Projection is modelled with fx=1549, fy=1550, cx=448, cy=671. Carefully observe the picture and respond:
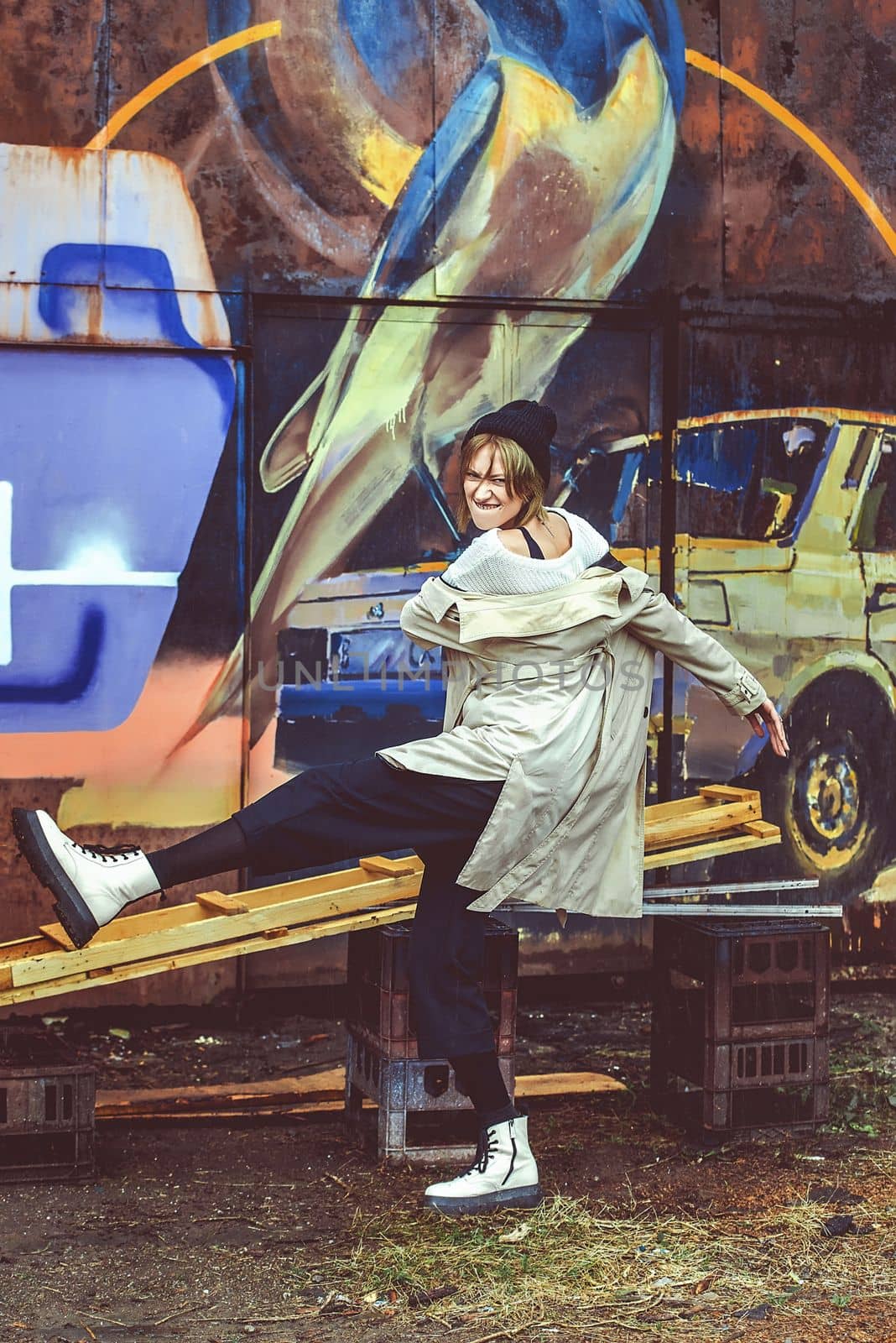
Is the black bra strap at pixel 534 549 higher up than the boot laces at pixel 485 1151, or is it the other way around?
the black bra strap at pixel 534 549

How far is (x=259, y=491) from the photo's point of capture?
21.3 ft

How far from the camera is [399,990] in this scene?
473 centimetres

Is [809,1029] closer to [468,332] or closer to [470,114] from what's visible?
[468,332]

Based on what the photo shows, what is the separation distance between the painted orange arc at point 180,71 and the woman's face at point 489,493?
111 inches

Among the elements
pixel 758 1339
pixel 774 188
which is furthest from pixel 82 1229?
pixel 774 188

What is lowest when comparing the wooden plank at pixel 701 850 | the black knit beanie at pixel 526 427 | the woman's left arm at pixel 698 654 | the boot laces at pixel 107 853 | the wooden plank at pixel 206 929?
the wooden plank at pixel 206 929

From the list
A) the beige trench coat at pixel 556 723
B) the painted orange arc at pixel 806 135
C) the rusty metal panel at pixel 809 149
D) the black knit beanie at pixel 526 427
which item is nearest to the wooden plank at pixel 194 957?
the beige trench coat at pixel 556 723

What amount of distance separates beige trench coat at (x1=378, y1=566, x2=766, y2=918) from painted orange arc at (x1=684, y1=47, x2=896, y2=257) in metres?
3.46

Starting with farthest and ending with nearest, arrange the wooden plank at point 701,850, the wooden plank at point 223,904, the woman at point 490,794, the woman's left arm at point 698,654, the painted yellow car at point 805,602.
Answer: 1. the painted yellow car at point 805,602
2. the wooden plank at point 701,850
3. the wooden plank at point 223,904
4. the woman's left arm at point 698,654
5. the woman at point 490,794

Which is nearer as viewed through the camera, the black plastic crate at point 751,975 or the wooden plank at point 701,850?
the wooden plank at point 701,850

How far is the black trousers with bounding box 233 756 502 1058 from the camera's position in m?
4.18

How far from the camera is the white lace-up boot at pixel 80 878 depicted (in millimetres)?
4086

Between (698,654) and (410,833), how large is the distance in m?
0.99

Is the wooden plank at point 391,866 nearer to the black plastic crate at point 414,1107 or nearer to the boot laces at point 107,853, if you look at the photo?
the black plastic crate at point 414,1107
